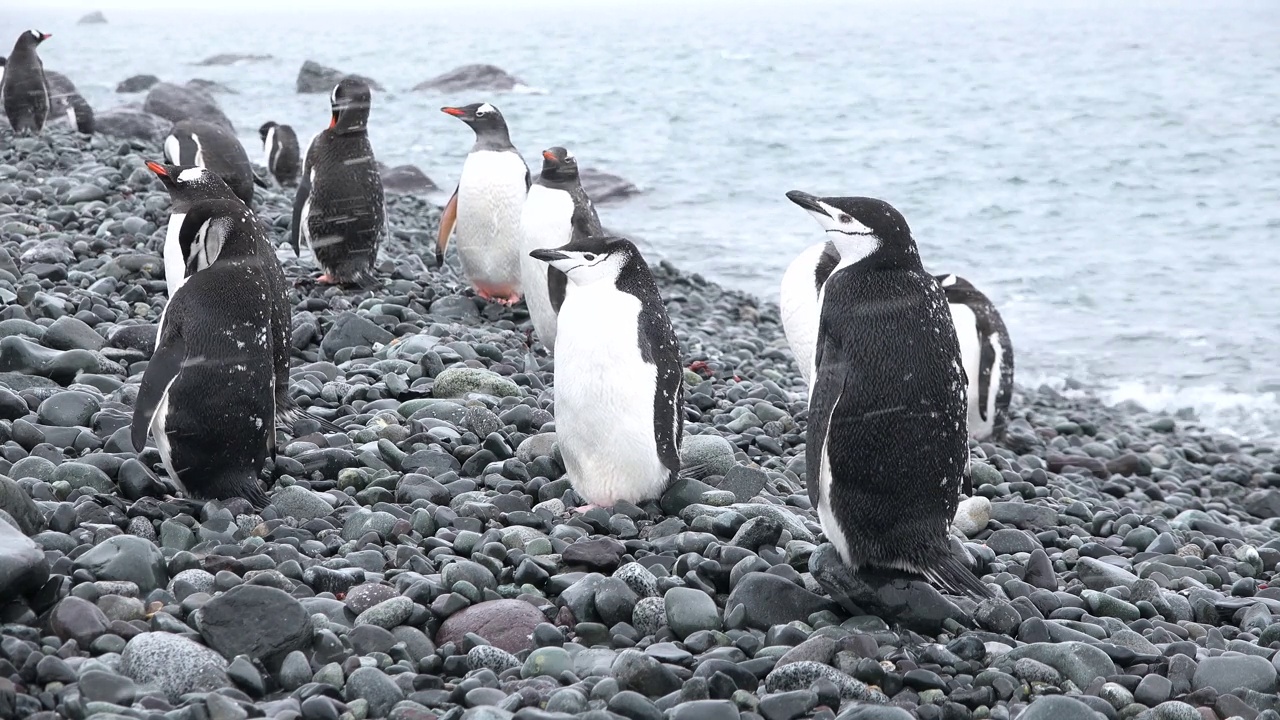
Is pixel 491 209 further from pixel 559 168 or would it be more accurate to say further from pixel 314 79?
pixel 314 79

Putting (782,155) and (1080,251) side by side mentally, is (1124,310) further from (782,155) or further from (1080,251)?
(782,155)

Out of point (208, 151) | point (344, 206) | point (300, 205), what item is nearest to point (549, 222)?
point (344, 206)

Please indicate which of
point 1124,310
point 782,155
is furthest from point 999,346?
point 782,155

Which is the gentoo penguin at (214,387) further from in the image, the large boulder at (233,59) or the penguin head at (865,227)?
the large boulder at (233,59)

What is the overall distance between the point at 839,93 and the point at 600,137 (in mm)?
12543

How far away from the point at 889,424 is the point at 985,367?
14.1ft

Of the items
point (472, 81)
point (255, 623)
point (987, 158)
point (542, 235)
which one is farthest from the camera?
point (472, 81)

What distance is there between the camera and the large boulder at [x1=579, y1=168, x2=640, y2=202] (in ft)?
64.1

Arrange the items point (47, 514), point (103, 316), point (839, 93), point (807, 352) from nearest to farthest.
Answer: point (47, 514) → point (103, 316) → point (807, 352) → point (839, 93)

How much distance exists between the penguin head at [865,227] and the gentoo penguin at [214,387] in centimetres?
193

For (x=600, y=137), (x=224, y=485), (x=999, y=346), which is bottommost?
(x=600, y=137)

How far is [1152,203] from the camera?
69.4 ft

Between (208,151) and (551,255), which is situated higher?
(551,255)

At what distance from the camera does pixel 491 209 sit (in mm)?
7789
